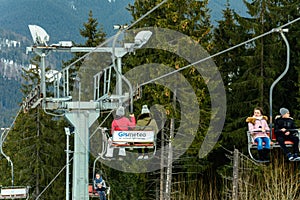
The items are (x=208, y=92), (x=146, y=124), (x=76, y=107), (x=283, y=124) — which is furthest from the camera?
(x=208, y=92)

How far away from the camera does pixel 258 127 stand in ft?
40.1

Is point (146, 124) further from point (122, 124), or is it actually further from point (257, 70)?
point (257, 70)

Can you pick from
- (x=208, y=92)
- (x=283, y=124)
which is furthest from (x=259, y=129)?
(x=208, y=92)

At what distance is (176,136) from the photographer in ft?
105

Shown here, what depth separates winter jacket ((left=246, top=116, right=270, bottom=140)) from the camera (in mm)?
12180

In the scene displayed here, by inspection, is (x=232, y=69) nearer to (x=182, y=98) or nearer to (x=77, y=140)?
(x=182, y=98)

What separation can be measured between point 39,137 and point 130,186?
7.40 meters

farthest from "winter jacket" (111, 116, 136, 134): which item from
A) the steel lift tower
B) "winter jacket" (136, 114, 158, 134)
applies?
the steel lift tower

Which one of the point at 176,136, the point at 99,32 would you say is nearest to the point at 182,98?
the point at 176,136

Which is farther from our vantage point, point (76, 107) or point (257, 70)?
point (257, 70)

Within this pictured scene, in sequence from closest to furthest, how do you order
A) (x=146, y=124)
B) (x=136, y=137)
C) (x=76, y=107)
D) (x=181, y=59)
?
(x=136, y=137)
(x=146, y=124)
(x=76, y=107)
(x=181, y=59)

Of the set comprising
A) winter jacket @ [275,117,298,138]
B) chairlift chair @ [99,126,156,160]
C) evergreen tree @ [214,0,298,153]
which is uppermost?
evergreen tree @ [214,0,298,153]

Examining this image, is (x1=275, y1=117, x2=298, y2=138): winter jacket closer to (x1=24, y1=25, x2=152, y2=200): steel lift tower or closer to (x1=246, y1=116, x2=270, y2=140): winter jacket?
(x1=246, y1=116, x2=270, y2=140): winter jacket

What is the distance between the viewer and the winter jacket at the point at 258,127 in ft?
40.0
